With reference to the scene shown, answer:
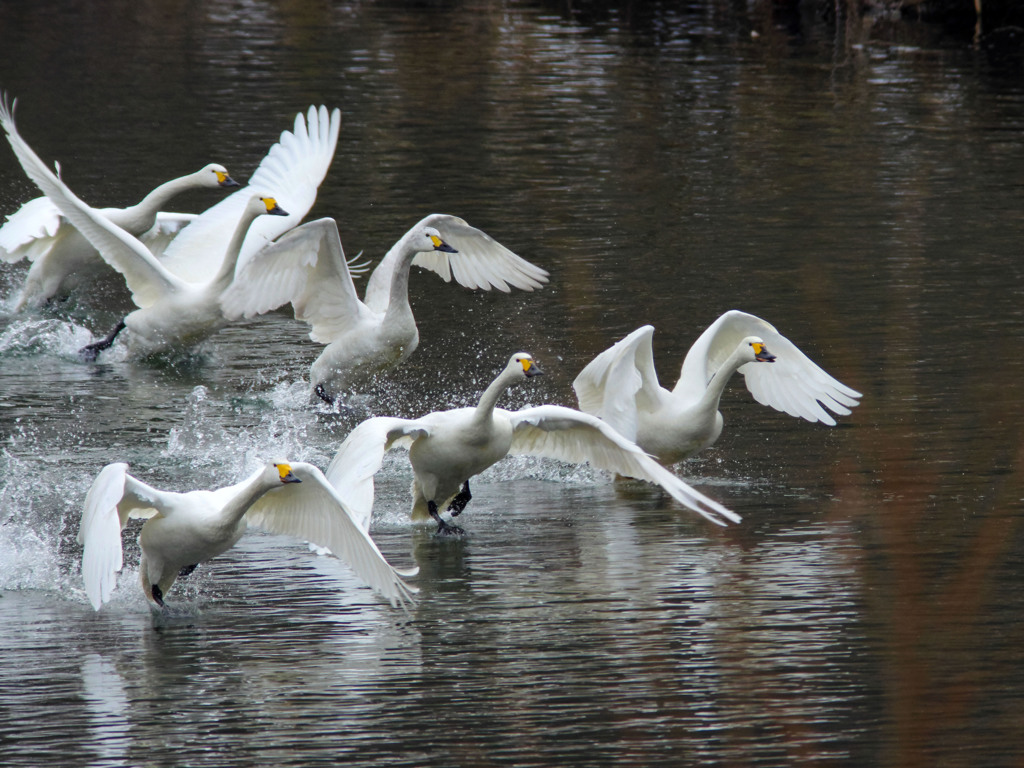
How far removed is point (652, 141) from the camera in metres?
21.1

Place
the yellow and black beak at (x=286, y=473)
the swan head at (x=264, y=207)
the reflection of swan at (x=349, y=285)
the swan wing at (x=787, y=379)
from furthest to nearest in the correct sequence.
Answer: the swan head at (x=264, y=207) < the reflection of swan at (x=349, y=285) < the swan wing at (x=787, y=379) < the yellow and black beak at (x=286, y=473)

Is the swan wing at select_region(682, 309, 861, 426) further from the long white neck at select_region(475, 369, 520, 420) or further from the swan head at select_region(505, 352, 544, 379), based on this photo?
the long white neck at select_region(475, 369, 520, 420)

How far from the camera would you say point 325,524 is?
25.2 feet

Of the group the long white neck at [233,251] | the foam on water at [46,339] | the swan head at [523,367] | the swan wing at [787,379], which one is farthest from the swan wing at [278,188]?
the swan head at [523,367]

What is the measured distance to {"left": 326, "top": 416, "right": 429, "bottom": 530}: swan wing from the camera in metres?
7.93

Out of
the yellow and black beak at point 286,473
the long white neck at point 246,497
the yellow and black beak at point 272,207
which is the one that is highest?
the yellow and black beak at point 272,207

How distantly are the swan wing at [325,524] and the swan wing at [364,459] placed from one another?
16 centimetres

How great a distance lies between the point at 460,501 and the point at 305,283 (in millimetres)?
2686

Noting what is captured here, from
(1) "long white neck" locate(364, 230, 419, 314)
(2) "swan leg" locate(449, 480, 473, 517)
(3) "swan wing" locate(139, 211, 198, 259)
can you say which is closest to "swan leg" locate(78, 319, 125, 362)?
(3) "swan wing" locate(139, 211, 198, 259)

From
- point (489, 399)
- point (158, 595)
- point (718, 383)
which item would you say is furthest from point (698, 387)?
point (158, 595)

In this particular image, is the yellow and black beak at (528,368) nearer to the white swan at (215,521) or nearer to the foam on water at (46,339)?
the white swan at (215,521)

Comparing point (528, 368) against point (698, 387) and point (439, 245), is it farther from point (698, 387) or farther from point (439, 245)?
point (439, 245)

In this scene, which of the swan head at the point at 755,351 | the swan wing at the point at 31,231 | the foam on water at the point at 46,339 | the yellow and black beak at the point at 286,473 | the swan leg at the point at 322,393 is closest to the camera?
the yellow and black beak at the point at 286,473

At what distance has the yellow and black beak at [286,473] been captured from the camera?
287 inches
